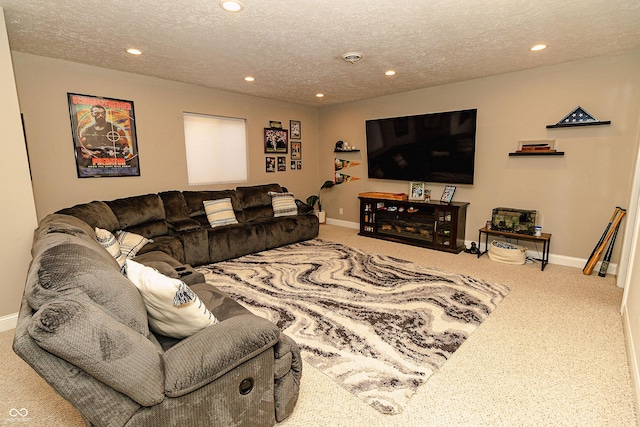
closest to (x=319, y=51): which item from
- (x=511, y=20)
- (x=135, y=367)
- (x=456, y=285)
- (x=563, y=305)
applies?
(x=511, y=20)

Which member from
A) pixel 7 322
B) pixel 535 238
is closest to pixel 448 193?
pixel 535 238

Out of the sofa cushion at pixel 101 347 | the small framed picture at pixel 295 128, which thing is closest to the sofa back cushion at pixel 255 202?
the small framed picture at pixel 295 128

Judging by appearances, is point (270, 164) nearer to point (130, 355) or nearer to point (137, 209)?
point (137, 209)

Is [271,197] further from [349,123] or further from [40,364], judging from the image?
[40,364]

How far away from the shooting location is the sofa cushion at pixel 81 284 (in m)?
1.11

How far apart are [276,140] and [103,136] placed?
2700 mm

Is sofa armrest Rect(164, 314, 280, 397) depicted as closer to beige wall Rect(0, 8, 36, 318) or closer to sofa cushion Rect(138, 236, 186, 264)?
beige wall Rect(0, 8, 36, 318)

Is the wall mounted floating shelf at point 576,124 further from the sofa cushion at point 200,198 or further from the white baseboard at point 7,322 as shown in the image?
the white baseboard at point 7,322

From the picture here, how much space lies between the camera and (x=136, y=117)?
4.11 metres

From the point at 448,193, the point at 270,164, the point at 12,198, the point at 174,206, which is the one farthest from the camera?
the point at 270,164

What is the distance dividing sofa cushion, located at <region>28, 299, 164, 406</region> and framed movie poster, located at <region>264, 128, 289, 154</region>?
4802 millimetres

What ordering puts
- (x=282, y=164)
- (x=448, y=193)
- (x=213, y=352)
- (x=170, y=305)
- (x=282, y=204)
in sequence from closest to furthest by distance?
1. (x=213, y=352)
2. (x=170, y=305)
3. (x=448, y=193)
4. (x=282, y=204)
5. (x=282, y=164)

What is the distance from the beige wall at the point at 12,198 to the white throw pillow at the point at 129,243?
686mm

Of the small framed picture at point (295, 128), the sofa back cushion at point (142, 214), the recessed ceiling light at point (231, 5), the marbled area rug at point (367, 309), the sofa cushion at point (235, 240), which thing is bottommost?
the marbled area rug at point (367, 309)
